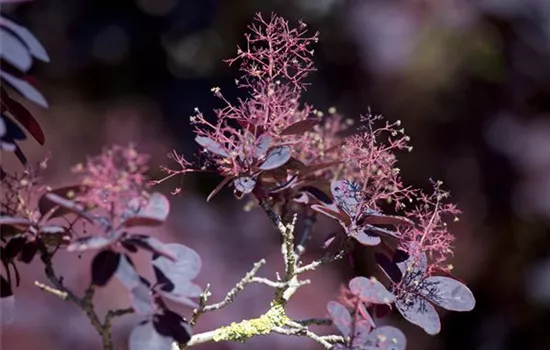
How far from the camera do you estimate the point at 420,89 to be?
181cm

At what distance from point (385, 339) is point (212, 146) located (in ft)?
0.55

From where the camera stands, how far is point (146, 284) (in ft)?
1.46

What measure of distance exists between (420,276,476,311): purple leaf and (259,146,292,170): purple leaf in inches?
A: 4.9

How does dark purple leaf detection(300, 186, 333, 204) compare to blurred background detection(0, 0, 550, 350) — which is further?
blurred background detection(0, 0, 550, 350)

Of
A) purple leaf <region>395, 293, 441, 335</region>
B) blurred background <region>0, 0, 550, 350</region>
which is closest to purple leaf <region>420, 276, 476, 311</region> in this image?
purple leaf <region>395, 293, 441, 335</region>

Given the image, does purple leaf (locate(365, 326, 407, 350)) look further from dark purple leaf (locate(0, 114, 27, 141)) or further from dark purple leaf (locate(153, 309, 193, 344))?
dark purple leaf (locate(0, 114, 27, 141))

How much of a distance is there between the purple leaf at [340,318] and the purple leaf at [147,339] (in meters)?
0.11

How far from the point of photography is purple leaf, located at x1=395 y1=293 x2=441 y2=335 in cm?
49

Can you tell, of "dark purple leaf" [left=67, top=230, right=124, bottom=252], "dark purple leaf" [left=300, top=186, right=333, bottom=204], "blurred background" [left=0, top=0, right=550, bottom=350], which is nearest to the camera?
"dark purple leaf" [left=67, top=230, right=124, bottom=252]

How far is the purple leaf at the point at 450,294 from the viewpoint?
0.50m

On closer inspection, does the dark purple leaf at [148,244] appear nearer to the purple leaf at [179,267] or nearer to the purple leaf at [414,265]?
the purple leaf at [179,267]

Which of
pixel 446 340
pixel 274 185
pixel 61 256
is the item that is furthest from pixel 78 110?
pixel 274 185

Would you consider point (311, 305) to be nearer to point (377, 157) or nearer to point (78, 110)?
point (78, 110)

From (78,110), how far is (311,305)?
71 centimetres
